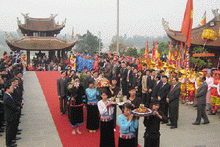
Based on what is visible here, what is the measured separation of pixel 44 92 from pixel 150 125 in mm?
8382

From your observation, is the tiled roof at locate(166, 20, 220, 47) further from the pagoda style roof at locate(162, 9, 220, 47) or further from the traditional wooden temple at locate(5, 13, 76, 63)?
the traditional wooden temple at locate(5, 13, 76, 63)

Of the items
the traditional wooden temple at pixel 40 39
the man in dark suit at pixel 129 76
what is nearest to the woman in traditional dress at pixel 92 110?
the man in dark suit at pixel 129 76

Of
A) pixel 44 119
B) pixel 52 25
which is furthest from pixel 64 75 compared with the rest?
pixel 52 25

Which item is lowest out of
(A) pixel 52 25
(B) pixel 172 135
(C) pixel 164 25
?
(B) pixel 172 135

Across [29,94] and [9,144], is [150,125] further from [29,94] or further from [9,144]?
[29,94]

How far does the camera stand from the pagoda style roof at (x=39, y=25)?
24469 mm

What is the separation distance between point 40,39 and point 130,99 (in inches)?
823

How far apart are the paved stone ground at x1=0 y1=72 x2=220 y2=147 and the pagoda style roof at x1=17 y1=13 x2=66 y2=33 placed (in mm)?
17918

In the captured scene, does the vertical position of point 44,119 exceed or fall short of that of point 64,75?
it falls short

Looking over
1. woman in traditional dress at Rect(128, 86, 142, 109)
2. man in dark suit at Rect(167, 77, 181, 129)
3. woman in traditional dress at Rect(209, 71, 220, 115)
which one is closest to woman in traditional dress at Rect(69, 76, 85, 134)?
woman in traditional dress at Rect(128, 86, 142, 109)

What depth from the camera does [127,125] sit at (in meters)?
3.65

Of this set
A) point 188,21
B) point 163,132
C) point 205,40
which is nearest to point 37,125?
point 163,132

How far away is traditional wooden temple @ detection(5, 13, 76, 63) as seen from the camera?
22178 millimetres

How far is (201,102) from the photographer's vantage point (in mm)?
6555
